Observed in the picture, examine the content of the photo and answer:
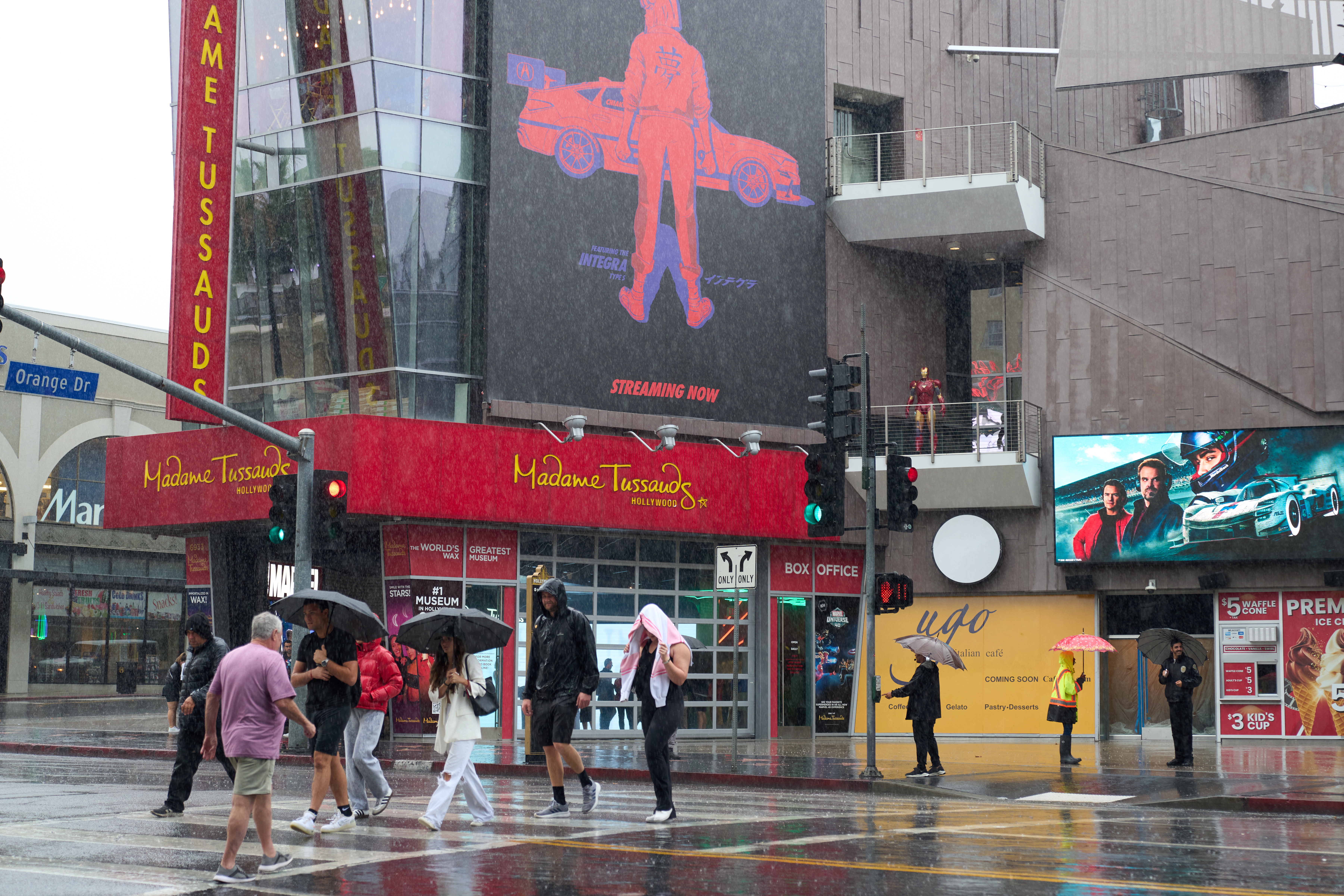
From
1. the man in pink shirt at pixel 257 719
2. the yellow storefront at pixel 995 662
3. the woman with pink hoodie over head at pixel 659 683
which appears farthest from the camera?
the yellow storefront at pixel 995 662

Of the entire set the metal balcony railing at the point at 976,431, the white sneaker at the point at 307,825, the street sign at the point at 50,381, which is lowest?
the white sneaker at the point at 307,825

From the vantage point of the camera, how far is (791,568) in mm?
30188

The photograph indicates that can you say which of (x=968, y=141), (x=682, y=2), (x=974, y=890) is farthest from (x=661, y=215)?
(x=974, y=890)

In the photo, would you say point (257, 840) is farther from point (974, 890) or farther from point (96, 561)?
point (96, 561)

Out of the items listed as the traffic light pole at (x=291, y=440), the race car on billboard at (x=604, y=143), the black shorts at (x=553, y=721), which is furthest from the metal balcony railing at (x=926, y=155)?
the black shorts at (x=553, y=721)

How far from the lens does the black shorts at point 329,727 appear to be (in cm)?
1170

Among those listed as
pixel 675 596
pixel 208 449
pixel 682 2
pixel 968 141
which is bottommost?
pixel 675 596

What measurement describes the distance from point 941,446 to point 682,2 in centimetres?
1047

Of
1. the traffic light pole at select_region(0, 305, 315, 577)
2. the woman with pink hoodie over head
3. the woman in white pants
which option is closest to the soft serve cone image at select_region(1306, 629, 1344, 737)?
the traffic light pole at select_region(0, 305, 315, 577)

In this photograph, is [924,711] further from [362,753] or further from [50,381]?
[50,381]

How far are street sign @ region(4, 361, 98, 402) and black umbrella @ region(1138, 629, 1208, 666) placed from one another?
49.2 feet

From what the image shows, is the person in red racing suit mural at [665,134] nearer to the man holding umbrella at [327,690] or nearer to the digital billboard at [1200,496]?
the digital billboard at [1200,496]

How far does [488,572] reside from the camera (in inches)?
1077

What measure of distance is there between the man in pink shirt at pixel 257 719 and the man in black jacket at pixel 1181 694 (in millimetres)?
14476
